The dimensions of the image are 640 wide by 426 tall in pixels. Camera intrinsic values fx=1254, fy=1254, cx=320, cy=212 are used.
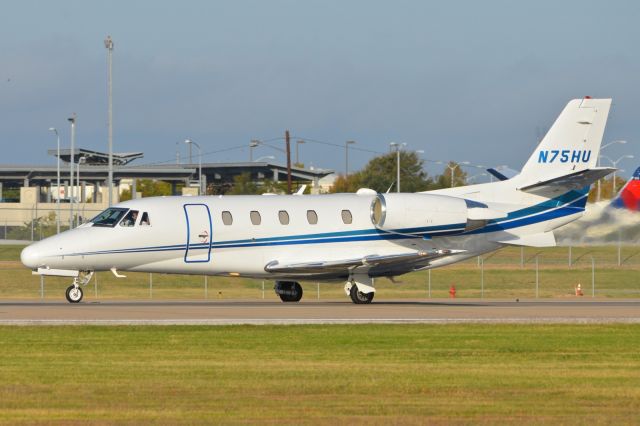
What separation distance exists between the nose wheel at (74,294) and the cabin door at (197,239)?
10.5ft

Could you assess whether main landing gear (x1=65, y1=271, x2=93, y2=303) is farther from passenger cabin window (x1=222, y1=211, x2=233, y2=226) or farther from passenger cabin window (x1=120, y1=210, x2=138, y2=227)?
passenger cabin window (x1=222, y1=211, x2=233, y2=226)

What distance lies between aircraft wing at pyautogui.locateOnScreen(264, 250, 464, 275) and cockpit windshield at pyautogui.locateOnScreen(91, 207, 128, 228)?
14.7 ft

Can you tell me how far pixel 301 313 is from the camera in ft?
103

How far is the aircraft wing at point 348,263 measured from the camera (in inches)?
1429

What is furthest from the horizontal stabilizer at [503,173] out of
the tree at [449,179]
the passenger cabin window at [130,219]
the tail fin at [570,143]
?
the tree at [449,179]

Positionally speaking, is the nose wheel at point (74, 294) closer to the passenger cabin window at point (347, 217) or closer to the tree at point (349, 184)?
the passenger cabin window at point (347, 217)

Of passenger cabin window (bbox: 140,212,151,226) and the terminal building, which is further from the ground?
the terminal building

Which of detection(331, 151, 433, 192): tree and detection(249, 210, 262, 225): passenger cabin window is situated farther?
detection(331, 151, 433, 192): tree

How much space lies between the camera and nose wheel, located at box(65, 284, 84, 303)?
118ft

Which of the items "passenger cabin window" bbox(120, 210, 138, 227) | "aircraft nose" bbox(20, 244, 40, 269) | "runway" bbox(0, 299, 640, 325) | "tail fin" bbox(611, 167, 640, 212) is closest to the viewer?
"runway" bbox(0, 299, 640, 325)

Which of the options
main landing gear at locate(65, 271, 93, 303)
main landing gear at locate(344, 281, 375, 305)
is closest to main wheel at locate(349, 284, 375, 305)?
main landing gear at locate(344, 281, 375, 305)

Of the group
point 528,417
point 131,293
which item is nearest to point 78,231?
point 131,293

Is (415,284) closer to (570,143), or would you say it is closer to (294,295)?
(294,295)

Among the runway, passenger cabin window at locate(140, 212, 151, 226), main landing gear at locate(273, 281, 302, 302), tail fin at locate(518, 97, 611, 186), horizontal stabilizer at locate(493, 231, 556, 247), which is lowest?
the runway
